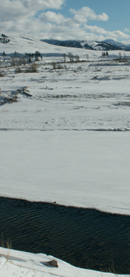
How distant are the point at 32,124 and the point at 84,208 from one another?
7923 millimetres

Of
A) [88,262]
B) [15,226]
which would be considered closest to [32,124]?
[15,226]

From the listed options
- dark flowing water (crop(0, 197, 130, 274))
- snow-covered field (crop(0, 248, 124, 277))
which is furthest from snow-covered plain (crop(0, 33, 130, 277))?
dark flowing water (crop(0, 197, 130, 274))

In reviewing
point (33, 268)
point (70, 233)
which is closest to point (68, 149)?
point (70, 233)

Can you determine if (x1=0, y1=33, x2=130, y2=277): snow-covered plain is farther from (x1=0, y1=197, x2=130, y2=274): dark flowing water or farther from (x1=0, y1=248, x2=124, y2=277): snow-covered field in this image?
(x1=0, y1=197, x2=130, y2=274): dark flowing water

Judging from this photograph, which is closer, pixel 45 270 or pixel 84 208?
pixel 45 270

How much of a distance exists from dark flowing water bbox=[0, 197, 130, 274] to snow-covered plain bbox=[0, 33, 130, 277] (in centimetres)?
32

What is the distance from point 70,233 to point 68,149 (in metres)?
4.87

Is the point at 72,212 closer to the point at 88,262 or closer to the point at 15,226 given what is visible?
the point at 15,226

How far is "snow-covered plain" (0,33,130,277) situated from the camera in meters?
6.40

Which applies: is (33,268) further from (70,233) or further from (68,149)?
(68,149)

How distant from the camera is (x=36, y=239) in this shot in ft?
16.0

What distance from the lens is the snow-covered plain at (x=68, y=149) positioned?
6398 millimetres

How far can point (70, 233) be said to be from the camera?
5.03 m

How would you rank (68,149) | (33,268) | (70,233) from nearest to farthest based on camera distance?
1. (33,268)
2. (70,233)
3. (68,149)
